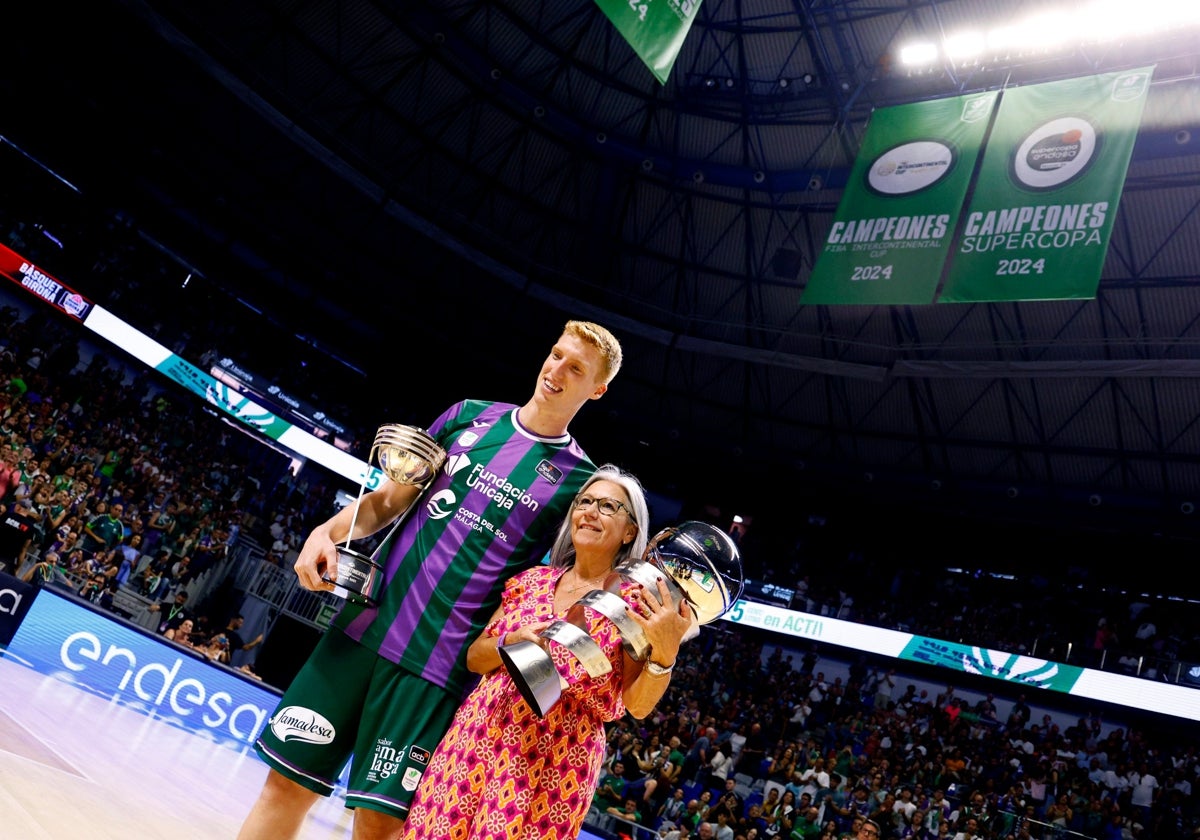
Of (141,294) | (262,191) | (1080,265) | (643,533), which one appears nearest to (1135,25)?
(1080,265)

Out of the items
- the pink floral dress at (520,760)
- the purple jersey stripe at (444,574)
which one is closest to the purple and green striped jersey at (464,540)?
the purple jersey stripe at (444,574)

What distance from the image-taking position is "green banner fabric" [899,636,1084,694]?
Answer: 17.9m

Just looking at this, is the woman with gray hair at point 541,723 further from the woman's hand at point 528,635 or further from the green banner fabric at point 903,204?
the green banner fabric at point 903,204

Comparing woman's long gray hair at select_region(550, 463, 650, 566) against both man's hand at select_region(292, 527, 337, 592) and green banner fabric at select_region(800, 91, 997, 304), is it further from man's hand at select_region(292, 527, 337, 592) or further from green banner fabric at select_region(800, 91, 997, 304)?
green banner fabric at select_region(800, 91, 997, 304)

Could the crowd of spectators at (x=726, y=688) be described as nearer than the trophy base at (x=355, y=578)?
No

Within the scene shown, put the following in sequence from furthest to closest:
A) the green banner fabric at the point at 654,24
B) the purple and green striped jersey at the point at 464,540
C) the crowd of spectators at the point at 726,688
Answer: the crowd of spectators at the point at 726,688 → the green banner fabric at the point at 654,24 → the purple and green striped jersey at the point at 464,540

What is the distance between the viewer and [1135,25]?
12117mm

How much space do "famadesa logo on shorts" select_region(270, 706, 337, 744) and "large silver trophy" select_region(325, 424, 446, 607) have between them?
35cm

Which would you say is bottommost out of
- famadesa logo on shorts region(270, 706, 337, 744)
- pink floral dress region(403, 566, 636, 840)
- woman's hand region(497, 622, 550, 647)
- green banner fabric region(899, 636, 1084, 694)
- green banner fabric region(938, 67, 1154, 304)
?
famadesa logo on shorts region(270, 706, 337, 744)

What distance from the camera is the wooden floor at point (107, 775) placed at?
335 centimetres

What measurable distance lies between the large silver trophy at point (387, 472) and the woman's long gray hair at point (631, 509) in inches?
17.8

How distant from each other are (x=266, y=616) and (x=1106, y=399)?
17541mm

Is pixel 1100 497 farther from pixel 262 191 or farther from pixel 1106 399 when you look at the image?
pixel 262 191

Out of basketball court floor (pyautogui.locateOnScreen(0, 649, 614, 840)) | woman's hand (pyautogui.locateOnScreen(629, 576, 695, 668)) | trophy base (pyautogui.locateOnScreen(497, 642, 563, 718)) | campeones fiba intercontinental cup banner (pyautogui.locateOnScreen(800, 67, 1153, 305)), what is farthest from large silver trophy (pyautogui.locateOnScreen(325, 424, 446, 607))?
campeones fiba intercontinental cup banner (pyautogui.locateOnScreen(800, 67, 1153, 305))
